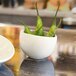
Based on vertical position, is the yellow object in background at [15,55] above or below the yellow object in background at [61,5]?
below

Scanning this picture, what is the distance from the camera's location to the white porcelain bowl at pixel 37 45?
27.9 inches

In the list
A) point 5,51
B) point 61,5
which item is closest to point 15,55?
point 5,51

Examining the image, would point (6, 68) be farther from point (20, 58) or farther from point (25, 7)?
point (25, 7)

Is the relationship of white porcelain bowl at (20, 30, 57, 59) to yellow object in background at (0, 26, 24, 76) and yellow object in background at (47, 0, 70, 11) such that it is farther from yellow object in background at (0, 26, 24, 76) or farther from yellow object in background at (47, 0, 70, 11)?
yellow object in background at (47, 0, 70, 11)

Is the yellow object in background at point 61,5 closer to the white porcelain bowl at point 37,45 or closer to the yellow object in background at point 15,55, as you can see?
the yellow object in background at point 15,55

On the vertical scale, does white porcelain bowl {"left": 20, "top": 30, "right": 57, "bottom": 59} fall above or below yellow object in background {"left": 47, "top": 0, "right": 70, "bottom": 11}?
below

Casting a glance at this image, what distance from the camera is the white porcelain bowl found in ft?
2.32

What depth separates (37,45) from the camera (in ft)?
2.32

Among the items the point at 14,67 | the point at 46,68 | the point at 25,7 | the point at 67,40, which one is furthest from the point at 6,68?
the point at 25,7

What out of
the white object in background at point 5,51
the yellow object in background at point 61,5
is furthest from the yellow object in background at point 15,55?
the yellow object in background at point 61,5

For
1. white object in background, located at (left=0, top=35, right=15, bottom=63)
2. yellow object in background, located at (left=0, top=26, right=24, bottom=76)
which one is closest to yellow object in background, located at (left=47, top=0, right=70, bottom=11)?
yellow object in background, located at (left=0, top=26, right=24, bottom=76)

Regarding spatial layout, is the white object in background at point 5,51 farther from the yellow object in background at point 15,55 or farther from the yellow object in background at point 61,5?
the yellow object in background at point 61,5

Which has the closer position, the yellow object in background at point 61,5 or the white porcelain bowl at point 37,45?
the white porcelain bowl at point 37,45

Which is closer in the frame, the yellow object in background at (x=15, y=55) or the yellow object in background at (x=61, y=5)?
the yellow object in background at (x=15, y=55)
